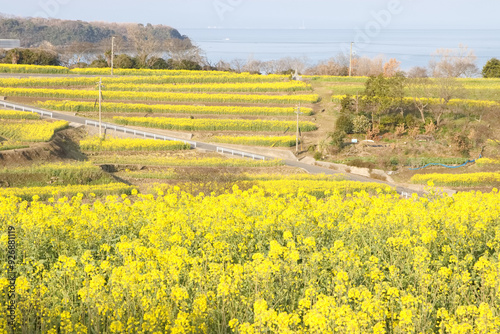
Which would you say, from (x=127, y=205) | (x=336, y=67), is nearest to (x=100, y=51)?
(x=336, y=67)

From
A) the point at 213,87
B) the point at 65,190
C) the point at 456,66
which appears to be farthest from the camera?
the point at 456,66

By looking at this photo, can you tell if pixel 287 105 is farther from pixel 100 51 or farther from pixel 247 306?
pixel 100 51

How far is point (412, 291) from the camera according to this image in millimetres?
9672

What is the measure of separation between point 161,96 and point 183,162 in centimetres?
1604

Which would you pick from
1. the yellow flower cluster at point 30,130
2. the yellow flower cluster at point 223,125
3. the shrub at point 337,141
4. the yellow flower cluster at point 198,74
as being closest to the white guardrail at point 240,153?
the yellow flower cluster at point 223,125

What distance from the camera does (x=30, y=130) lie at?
36969 mm


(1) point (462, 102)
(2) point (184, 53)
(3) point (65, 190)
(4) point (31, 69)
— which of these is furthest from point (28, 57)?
(1) point (462, 102)

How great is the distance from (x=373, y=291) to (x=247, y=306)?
2.27m

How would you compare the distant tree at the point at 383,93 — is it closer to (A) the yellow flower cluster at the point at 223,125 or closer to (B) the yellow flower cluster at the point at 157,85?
(A) the yellow flower cluster at the point at 223,125

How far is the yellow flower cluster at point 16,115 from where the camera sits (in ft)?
134

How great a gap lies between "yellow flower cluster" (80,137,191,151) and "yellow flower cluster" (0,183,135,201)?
33.9ft

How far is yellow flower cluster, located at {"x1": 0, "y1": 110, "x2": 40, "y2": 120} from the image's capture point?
40750 mm

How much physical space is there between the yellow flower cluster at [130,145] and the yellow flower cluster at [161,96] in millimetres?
11179

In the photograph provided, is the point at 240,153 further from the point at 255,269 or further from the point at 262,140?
the point at 255,269
